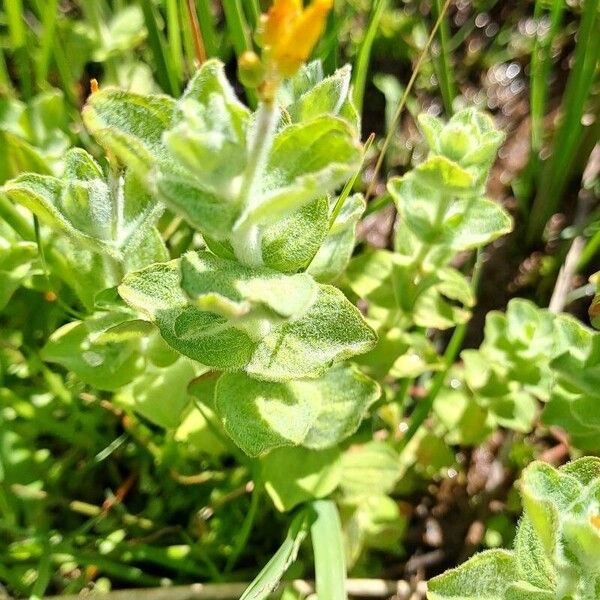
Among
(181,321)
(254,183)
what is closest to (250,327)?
(181,321)

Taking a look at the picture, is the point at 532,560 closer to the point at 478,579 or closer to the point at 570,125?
the point at 478,579

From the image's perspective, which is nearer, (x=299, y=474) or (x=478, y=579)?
(x=478, y=579)

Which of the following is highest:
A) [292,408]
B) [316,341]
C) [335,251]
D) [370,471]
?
[335,251]

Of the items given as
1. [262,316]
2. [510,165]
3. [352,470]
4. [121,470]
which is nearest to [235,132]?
[262,316]

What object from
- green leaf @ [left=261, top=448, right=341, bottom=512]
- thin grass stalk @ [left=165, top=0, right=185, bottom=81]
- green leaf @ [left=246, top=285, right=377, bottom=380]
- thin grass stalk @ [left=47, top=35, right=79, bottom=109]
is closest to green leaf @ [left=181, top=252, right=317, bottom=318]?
green leaf @ [left=246, top=285, right=377, bottom=380]

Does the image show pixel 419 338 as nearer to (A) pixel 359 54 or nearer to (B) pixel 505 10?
(A) pixel 359 54

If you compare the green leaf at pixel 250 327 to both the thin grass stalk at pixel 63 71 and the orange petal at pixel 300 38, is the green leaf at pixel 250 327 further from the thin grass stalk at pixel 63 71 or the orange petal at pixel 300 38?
the thin grass stalk at pixel 63 71

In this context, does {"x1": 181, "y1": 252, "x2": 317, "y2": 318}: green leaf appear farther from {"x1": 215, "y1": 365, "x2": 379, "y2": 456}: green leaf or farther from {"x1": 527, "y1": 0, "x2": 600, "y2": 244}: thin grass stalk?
{"x1": 527, "y1": 0, "x2": 600, "y2": 244}: thin grass stalk

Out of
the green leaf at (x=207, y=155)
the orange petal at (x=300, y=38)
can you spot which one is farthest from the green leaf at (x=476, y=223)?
the orange petal at (x=300, y=38)
